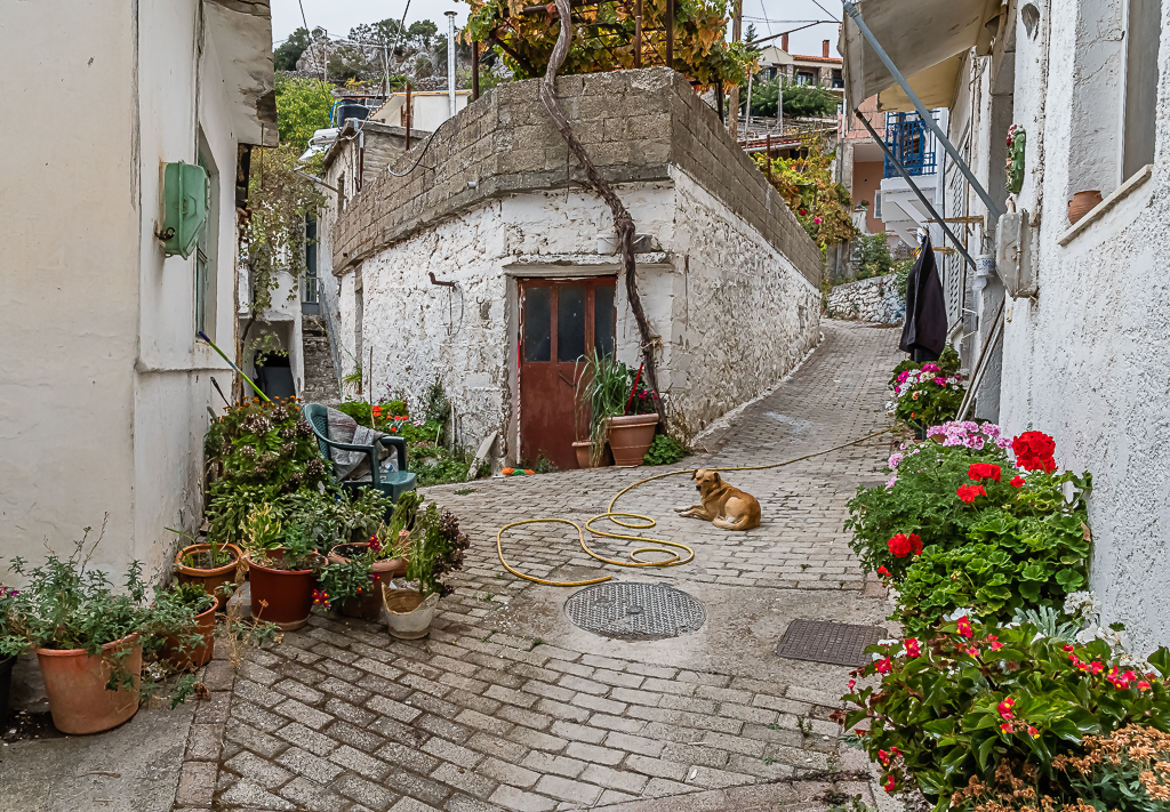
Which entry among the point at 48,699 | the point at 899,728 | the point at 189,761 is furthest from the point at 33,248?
the point at 899,728

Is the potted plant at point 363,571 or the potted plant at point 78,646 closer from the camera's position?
the potted plant at point 78,646

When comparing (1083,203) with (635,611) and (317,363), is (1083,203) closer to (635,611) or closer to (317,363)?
(635,611)

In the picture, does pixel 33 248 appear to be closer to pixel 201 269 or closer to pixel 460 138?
pixel 201 269

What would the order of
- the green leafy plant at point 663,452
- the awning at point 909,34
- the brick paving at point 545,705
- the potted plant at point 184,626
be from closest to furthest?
the brick paving at point 545,705 < the potted plant at point 184,626 < the awning at point 909,34 < the green leafy plant at point 663,452

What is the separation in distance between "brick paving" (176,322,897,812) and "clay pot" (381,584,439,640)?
0.07m

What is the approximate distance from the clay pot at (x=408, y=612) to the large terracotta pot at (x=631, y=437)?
4.19 meters

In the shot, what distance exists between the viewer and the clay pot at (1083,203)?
319cm

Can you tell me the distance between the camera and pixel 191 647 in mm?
3107

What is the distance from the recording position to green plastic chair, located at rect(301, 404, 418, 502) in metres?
Result: 5.10

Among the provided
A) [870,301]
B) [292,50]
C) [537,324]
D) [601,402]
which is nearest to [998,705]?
[601,402]

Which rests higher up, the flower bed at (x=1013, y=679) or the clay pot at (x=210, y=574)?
the flower bed at (x=1013, y=679)

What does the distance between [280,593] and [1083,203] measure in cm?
393

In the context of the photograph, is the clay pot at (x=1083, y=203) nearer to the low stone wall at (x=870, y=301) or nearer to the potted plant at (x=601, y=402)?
the potted plant at (x=601, y=402)

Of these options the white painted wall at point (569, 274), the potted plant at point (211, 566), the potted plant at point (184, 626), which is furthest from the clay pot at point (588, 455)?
the potted plant at point (184, 626)
